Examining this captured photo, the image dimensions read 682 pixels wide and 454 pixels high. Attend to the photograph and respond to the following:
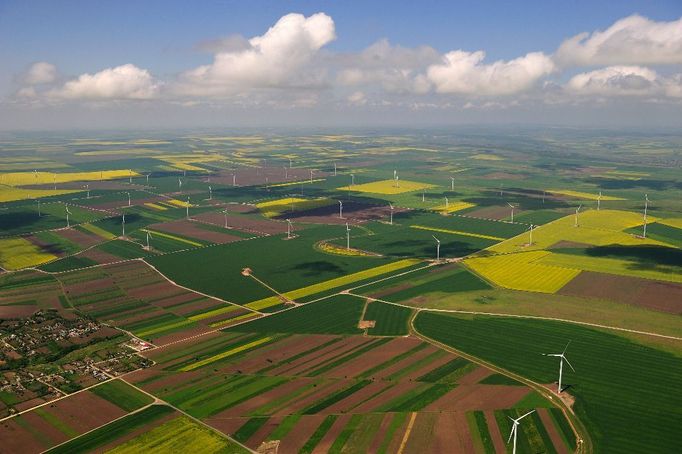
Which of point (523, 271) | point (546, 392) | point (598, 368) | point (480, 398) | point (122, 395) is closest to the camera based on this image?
point (480, 398)

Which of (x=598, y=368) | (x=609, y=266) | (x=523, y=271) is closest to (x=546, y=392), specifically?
(x=598, y=368)

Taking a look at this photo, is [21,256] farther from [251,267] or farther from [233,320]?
[233,320]

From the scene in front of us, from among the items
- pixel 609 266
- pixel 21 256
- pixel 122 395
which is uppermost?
pixel 21 256

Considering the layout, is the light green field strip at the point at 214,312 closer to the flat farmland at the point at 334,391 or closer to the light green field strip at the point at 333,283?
the light green field strip at the point at 333,283

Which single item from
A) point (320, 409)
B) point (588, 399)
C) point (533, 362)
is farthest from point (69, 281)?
point (588, 399)

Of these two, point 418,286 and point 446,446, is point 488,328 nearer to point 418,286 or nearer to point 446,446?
point 418,286
